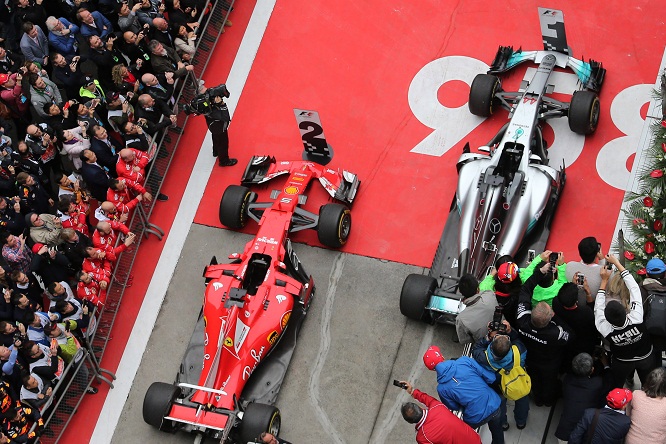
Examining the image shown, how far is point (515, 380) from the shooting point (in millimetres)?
11805

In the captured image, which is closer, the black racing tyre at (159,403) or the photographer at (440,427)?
the photographer at (440,427)

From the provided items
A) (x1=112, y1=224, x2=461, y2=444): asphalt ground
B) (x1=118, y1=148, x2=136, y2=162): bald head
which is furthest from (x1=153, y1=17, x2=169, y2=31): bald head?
(x1=112, y1=224, x2=461, y2=444): asphalt ground

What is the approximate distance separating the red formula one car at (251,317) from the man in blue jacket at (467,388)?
7.86 ft

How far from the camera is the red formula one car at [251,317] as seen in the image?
43.5ft

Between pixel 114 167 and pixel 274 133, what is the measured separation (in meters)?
2.58

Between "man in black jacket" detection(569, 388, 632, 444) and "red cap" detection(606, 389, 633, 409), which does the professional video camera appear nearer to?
"man in black jacket" detection(569, 388, 632, 444)

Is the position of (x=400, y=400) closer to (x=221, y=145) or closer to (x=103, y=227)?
(x=103, y=227)

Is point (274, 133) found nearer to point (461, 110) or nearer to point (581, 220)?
point (461, 110)

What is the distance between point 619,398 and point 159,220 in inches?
306

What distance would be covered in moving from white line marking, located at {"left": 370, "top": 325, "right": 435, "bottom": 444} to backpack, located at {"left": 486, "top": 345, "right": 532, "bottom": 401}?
2.14 m

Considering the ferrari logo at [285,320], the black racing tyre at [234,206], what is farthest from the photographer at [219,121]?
the ferrari logo at [285,320]

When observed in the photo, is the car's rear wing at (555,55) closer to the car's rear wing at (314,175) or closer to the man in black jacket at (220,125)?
the car's rear wing at (314,175)

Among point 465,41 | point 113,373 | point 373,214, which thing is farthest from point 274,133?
point 113,373

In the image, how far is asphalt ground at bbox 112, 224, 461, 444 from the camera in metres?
13.8
